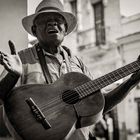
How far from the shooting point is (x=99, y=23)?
13883mm

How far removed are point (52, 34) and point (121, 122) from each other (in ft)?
34.3

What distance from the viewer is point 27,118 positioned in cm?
163

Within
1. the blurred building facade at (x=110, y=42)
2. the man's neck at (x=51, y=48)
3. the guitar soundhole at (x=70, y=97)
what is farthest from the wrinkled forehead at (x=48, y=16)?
the blurred building facade at (x=110, y=42)

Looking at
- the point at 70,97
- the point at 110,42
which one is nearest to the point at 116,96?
the point at 70,97

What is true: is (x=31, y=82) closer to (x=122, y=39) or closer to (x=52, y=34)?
(x=52, y=34)

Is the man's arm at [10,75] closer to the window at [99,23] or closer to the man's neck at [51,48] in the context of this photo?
the man's neck at [51,48]

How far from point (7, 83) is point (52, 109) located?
0.80 ft

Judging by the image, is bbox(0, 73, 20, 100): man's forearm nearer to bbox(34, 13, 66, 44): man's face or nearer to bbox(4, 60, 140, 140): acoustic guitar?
bbox(4, 60, 140, 140): acoustic guitar

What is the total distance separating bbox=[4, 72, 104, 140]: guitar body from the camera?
63.2 inches

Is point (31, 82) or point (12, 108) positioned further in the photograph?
point (31, 82)

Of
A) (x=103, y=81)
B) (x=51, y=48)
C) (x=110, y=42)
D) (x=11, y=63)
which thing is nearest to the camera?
(x=11, y=63)

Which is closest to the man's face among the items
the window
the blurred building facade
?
the blurred building facade

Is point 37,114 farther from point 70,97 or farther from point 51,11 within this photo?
point 51,11

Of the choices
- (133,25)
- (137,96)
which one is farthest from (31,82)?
(133,25)
